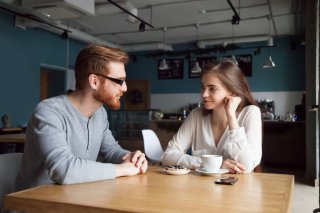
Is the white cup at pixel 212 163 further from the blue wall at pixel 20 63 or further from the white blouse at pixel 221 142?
the blue wall at pixel 20 63

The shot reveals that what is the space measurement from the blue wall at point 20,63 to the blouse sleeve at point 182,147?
580cm

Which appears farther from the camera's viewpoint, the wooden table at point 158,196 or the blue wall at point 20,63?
the blue wall at point 20,63

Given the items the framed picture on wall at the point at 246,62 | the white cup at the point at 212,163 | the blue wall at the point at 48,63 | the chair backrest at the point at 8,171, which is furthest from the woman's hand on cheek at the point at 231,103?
the framed picture on wall at the point at 246,62

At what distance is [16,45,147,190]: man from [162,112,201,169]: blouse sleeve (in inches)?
10.8

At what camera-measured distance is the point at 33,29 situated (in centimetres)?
764

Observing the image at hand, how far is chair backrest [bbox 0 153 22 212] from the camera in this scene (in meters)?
1.51

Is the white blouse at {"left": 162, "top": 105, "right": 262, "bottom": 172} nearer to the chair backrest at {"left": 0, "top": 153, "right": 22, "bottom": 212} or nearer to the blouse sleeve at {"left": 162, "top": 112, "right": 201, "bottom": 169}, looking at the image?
the blouse sleeve at {"left": 162, "top": 112, "right": 201, "bottom": 169}

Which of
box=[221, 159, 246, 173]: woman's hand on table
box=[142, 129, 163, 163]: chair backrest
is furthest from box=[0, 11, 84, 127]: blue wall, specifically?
box=[221, 159, 246, 173]: woman's hand on table

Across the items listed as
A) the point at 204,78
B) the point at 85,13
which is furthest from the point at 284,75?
the point at 204,78

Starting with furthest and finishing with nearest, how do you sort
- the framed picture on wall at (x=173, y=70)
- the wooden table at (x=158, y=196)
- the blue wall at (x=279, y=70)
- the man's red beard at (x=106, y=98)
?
the framed picture on wall at (x=173, y=70)
the blue wall at (x=279, y=70)
the man's red beard at (x=106, y=98)
the wooden table at (x=158, y=196)

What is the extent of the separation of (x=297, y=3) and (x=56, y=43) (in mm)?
5751

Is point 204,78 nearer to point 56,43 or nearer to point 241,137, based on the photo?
point 241,137

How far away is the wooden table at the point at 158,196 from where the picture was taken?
941 mm

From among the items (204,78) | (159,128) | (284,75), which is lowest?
(159,128)
